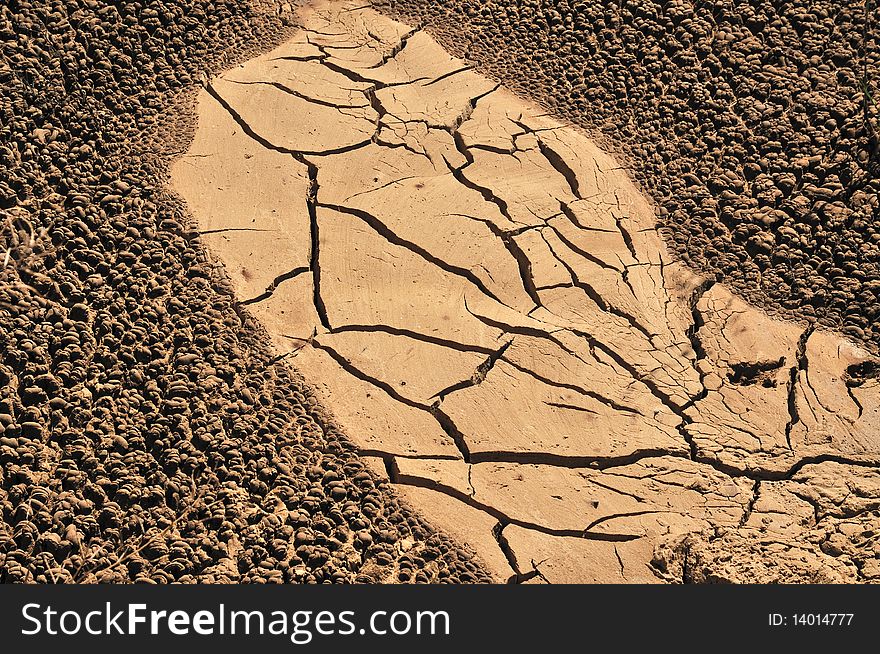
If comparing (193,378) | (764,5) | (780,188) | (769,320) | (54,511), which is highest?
(764,5)

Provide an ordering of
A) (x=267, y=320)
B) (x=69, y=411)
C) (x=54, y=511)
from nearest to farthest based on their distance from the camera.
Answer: (x=54, y=511), (x=69, y=411), (x=267, y=320)

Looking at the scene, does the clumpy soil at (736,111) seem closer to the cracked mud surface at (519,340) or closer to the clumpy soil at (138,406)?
the cracked mud surface at (519,340)

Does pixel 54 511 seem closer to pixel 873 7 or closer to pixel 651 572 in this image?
pixel 651 572

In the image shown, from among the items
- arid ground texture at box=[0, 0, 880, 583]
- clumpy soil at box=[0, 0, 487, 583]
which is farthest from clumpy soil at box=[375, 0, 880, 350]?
clumpy soil at box=[0, 0, 487, 583]

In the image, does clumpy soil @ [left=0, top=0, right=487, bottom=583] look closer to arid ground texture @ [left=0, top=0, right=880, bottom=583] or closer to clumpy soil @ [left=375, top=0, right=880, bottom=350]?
arid ground texture @ [left=0, top=0, right=880, bottom=583]

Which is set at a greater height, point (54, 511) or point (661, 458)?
point (661, 458)

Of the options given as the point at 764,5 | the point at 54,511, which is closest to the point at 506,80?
the point at 764,5
